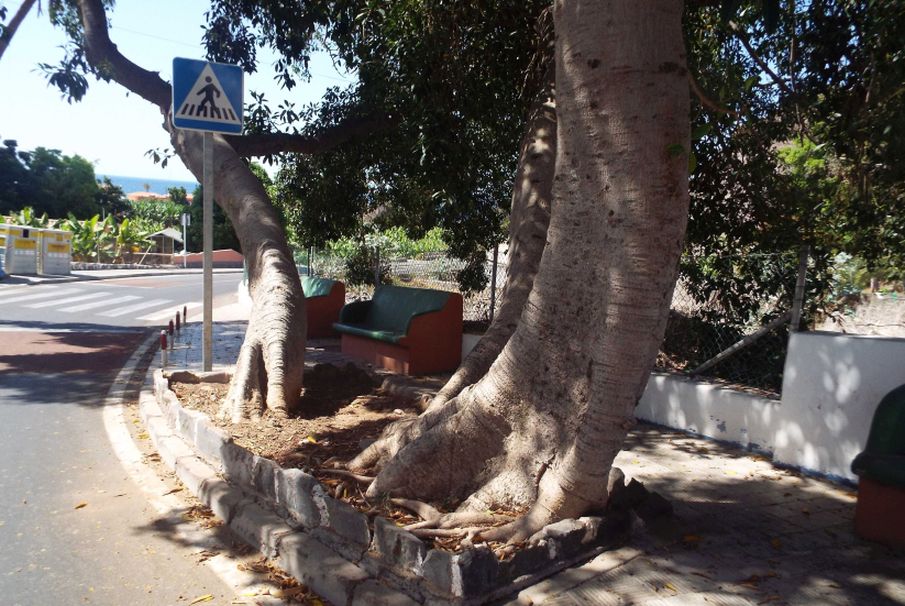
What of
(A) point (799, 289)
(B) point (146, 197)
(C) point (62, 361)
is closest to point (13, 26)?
(C) point (62, 361)

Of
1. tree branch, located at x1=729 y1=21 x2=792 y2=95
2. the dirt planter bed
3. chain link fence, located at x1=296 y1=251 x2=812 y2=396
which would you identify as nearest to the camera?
the dirt planter bed

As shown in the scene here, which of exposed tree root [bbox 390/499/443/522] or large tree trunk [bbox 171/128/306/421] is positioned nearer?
exposed tree root [bbox 390/499/443/522]

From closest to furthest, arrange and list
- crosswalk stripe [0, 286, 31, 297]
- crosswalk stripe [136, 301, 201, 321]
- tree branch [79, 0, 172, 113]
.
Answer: tree branch [79, 0, 172, 113]
crosswalk stripe [136, 301, 201, 321]
crosswalk stripe [0, 286, 31, 297]

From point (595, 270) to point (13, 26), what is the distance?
1326 centimetres

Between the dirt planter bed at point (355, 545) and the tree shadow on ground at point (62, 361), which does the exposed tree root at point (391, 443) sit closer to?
the dirt planter bed at point (355, 545)

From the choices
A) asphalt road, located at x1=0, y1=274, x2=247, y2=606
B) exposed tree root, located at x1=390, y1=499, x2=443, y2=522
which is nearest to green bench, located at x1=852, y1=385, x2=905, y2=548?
exposed tree root, located at x1=390, y1=499, x2=443, y2=522

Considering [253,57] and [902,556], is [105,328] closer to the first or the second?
[253,57]

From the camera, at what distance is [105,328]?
14500 mm

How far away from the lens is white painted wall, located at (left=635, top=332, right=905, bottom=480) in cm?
505

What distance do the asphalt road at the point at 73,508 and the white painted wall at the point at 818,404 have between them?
4372mm

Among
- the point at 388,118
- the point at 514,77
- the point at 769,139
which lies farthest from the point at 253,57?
the point at 769,139

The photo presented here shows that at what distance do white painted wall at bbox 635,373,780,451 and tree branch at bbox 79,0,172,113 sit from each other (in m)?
7.55

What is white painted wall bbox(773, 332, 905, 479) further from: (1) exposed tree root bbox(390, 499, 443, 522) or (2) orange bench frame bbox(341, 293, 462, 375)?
(2) orange bench frame bbox(341, 293, 462, 375)

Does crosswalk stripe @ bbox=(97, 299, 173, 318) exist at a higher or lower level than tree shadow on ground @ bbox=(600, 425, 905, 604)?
lower
